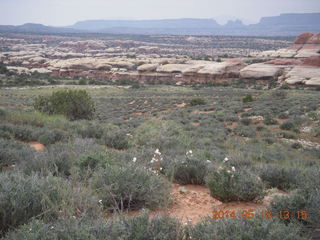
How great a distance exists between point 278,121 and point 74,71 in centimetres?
5765

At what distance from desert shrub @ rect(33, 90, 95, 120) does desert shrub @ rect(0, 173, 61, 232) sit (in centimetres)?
1309

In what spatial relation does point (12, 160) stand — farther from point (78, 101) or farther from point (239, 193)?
point (78, 101)

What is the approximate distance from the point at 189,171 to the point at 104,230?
112 inches

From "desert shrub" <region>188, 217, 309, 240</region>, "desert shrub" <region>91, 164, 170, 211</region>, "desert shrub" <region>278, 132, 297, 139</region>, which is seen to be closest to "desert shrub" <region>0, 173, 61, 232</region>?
"desert shrub" <region>91, 164, 170, 211</region>

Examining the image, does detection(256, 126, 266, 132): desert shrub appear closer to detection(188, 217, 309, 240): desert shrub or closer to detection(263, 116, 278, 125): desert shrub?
detection(263, 116, 278, 125): desert shrub

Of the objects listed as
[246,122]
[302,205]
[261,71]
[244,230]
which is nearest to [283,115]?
[246,122]

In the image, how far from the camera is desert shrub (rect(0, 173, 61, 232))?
274 cm

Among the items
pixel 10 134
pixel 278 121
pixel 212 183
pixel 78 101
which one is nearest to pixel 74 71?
pixel 78 101

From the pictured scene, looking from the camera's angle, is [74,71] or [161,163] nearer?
[161,163]

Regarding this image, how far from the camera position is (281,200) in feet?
10.2

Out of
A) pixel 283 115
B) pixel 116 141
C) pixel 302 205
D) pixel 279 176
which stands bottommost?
pixel 283 115

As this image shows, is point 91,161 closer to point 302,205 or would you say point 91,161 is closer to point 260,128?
point 302,205

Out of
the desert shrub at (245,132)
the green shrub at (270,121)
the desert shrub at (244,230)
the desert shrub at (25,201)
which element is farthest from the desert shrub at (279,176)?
the green shrub at (270,121)

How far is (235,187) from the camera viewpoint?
399cm
